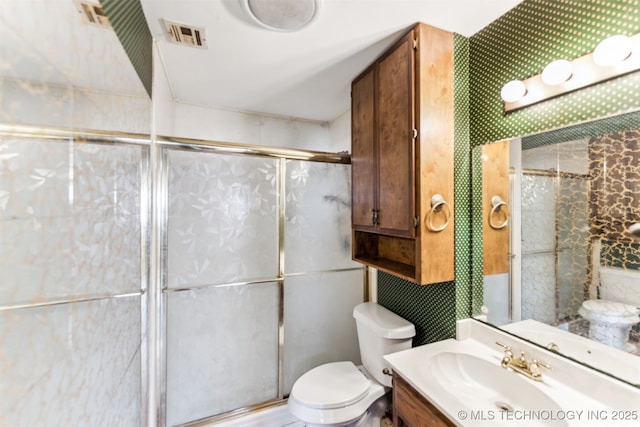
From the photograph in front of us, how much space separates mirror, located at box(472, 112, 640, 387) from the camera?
852 mm

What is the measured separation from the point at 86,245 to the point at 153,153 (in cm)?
97

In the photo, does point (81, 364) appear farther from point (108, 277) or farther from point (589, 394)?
point (589, 394)

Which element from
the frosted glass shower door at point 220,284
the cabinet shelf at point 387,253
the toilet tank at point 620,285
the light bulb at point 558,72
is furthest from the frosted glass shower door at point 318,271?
the toilet tank at point 620,285

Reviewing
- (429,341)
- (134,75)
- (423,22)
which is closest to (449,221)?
(429,341)

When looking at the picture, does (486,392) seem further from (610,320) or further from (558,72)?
(558,72)

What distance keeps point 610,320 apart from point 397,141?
41.9 inches

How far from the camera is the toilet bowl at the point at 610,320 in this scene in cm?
85

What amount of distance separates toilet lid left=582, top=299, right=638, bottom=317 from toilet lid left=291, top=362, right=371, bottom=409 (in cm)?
112

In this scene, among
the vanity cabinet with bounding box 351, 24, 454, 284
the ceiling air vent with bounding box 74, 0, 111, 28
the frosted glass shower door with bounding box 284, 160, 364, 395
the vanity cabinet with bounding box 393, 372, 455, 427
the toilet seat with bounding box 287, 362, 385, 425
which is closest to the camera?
the ceiling air vent with bounding box 74, 0, 111, 28

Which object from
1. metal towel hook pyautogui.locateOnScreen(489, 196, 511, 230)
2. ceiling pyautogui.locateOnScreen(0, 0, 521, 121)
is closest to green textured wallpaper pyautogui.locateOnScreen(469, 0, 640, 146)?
ceiling pyautogui.locateOnScreen(0, 0, 521, 121)

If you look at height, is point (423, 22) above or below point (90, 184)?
above

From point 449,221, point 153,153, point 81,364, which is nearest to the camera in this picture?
point 81,364

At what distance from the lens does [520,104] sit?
3.73 feet

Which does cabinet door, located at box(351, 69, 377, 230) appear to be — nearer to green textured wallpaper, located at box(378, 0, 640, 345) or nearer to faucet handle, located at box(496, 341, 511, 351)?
green textured wallpaper, located at box(378, 0, 640, 345)
